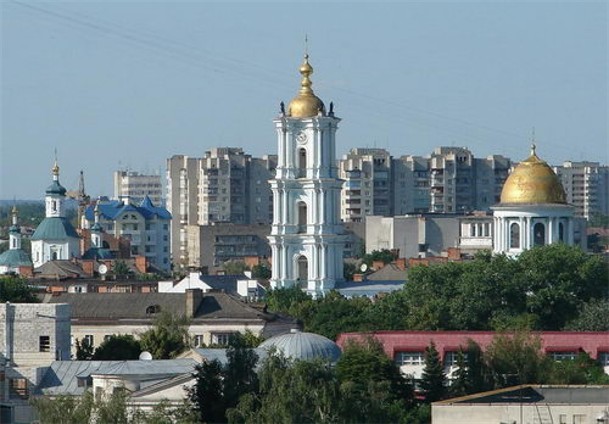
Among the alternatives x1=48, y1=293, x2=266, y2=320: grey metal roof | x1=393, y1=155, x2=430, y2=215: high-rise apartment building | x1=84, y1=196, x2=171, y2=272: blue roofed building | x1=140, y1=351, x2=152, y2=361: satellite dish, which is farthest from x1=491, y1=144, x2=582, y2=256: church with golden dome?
x1=393, y1=155, x2=430, y2=215: high-rise apartment building

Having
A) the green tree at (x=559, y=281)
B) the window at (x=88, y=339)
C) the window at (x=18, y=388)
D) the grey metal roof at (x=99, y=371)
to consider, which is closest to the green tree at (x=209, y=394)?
the grey metal roof at (x=99, y=371)

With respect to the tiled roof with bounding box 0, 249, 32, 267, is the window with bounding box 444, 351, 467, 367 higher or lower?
lower

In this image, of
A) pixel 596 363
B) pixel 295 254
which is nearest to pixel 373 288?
pixel 295 254

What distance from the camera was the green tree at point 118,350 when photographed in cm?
5506

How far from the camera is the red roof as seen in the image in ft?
181

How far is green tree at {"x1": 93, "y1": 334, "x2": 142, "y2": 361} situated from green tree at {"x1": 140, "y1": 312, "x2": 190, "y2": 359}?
0.18 metres

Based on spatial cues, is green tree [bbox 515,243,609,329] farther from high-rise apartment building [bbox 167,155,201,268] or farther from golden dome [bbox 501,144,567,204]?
high-rise apartment building [bbox 167,155,201,268]

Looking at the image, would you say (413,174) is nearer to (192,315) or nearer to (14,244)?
(14,244)

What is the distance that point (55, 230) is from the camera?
397ft

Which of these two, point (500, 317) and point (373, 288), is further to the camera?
point (373, 288)

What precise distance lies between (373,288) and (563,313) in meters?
16.5

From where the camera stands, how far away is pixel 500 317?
232ft

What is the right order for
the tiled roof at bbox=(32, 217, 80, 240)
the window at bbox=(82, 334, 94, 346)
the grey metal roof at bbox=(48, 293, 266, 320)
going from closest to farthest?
the window at bbox=(82, 334, 94, 346), the grey metal roof at bbox=(48, 293, 266, 320), the tiled roof at bbox=(32, 217, 80, 240)

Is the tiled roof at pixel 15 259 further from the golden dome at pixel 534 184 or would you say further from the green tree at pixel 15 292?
the green tree at pixel 15 292
